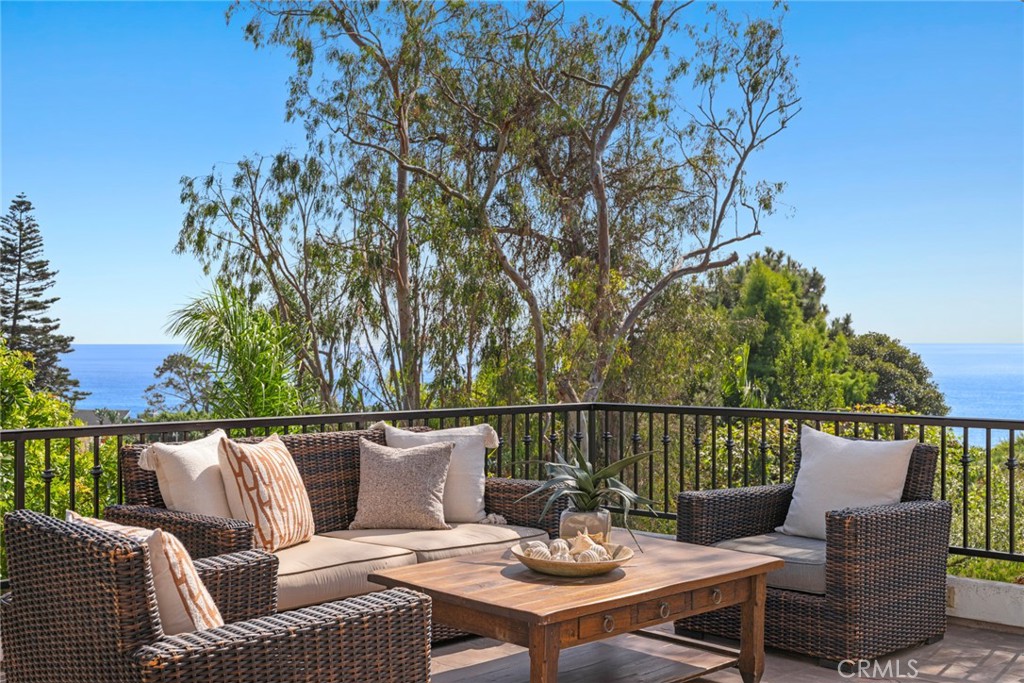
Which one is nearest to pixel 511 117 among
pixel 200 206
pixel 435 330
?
pixel 435 330

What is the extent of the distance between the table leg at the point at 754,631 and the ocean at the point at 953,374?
21.2 metres

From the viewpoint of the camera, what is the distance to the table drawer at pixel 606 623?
9.45 feet

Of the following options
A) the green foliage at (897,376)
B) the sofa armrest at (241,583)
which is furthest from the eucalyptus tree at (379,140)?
the green foliage at (897,376)

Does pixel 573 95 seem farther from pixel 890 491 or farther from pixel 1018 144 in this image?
pixel 1018 144

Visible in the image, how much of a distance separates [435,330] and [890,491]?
9.01 metres

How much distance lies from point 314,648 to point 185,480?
5.23 ft

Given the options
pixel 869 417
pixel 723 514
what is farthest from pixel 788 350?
pixel 723 514

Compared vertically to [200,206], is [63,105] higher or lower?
higher

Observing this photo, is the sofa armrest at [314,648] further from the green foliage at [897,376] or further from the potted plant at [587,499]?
the green foliage at [897,376]

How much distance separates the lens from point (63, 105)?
2148 cm

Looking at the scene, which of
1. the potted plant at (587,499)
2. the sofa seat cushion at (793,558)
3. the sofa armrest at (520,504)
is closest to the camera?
the potted plant at (587,499)

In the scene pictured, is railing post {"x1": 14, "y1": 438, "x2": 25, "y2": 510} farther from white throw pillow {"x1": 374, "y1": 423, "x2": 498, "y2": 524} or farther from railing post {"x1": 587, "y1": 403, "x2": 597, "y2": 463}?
railing post {"x1": 587, "y1": 403, "x2": 597, "y2": 463}

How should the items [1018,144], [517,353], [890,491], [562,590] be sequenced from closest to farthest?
[562,590], [890,491], [517,353], [1018,144]

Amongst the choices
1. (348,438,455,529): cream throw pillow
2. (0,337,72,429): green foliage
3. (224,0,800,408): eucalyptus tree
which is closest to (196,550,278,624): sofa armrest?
(348,438,455,529): cream throw pillow
